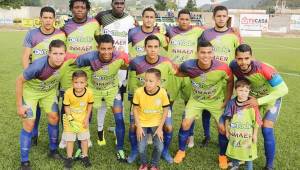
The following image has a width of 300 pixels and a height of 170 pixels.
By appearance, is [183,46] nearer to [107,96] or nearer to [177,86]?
[177,86]

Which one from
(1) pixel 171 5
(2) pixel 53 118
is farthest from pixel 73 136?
(1) pixel 171 5

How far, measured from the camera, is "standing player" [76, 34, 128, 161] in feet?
17.8

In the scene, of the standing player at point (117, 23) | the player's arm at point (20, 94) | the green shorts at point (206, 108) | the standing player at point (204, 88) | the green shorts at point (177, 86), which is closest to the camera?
the player's arm at point (20, 94)

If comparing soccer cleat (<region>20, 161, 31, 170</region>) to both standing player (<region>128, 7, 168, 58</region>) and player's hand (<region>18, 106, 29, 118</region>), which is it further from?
standing player (<region>128, 7, 168, 58</region>)

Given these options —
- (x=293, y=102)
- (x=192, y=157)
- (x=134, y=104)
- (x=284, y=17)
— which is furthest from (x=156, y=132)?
(x=284, y=17)

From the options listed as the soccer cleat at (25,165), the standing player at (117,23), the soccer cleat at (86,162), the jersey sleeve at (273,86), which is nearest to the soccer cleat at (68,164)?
the soccer cleat at (86,162)

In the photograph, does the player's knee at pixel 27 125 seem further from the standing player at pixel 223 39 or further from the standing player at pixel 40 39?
the standing player at pixel 223 39

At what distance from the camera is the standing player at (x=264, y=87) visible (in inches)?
194

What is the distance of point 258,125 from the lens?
4.91 meters

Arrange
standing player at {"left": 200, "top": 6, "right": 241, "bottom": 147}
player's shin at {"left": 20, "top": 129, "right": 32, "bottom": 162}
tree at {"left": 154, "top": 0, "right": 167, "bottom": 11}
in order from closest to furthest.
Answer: player's shin at {"left": 20, "top": 129, "right": 32, "bottom": 162} → standing player at {"left": 200, "top": 6, "right": 241, "bottom": 147} → tree at {"left": 154, "top": 0, "right": 167, "bottom": 11}

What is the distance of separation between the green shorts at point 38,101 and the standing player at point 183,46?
5.95 feet

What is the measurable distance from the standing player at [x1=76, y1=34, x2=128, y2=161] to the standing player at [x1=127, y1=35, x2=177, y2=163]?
0.18m

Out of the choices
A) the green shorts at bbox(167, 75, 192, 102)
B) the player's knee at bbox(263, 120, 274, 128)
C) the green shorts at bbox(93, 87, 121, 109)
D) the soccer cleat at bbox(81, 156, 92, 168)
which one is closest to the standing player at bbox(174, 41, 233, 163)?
the green shorts at bbox(167, 75, 192, 102)

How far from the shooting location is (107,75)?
5.68m
